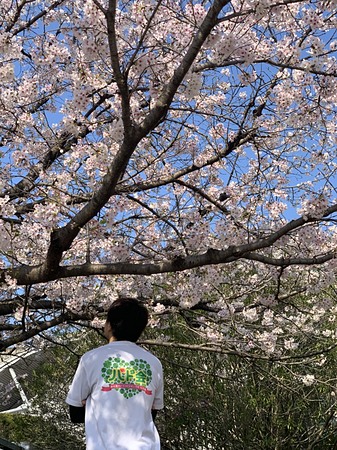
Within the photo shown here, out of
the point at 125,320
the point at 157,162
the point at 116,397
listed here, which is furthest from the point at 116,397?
the point at 157,162

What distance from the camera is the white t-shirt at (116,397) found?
191cm

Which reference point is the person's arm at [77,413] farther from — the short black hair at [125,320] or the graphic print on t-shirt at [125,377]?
the short black hair at [125,320]

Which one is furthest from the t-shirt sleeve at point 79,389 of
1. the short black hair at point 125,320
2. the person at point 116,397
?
the short black hair at point 125,320

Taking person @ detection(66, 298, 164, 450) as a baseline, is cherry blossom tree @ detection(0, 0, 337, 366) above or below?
above

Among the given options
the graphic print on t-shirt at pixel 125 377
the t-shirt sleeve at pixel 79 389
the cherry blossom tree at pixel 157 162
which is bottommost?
the t-shirt sleeve at pixel 79 389

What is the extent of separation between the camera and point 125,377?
77.9 inches

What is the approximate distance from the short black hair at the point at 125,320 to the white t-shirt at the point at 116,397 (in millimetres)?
69

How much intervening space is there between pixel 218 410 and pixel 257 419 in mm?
496

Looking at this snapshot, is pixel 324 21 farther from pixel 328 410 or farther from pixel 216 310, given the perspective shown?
pixel 328 410

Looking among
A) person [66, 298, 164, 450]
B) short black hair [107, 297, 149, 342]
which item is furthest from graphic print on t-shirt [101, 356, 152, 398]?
short black hair [107, 297, 149, 342]

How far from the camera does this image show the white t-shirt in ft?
6.27

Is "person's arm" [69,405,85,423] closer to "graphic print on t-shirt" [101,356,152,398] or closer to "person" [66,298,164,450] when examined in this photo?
"person" [66,298,164,450]

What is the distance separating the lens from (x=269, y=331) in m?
5.80

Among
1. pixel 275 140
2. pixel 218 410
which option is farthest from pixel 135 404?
pixel 218 410
